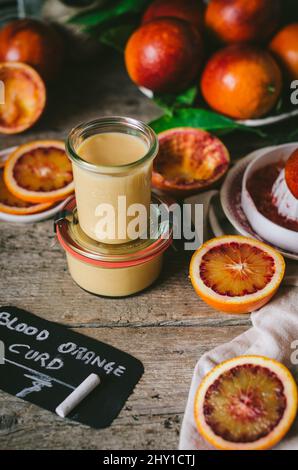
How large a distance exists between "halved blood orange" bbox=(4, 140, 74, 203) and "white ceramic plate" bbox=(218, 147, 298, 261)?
0.89ft

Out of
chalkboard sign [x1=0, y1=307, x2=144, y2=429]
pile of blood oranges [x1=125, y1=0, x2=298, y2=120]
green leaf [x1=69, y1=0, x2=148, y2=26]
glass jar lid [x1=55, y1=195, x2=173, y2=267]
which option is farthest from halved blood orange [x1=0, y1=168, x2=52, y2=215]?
green leaf [x1=69, y1=0, x2=148, y2=26]

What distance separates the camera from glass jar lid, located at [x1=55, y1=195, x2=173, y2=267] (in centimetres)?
86

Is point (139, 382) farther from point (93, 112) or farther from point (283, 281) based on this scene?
point (93, 112)

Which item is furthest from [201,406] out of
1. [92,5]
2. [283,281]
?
[92,5]

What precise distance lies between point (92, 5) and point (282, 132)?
549 mm

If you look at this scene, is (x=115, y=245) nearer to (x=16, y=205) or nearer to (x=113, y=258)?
(x=113, y=258)

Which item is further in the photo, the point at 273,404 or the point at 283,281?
the point at 283,281

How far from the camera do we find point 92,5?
1384mm

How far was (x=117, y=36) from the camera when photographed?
4.47ft

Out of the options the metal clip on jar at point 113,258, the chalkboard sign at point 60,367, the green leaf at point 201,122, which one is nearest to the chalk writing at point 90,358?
the chalkboard sign at point 60,367

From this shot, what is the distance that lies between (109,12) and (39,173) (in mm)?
521

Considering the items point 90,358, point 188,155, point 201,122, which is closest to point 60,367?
point 90,358

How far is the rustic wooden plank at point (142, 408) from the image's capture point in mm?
737

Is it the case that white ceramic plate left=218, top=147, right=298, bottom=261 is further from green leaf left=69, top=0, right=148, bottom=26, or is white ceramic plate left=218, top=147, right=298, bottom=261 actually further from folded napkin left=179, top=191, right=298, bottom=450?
green leaf left=69, top=0, right=148, bottom=26
